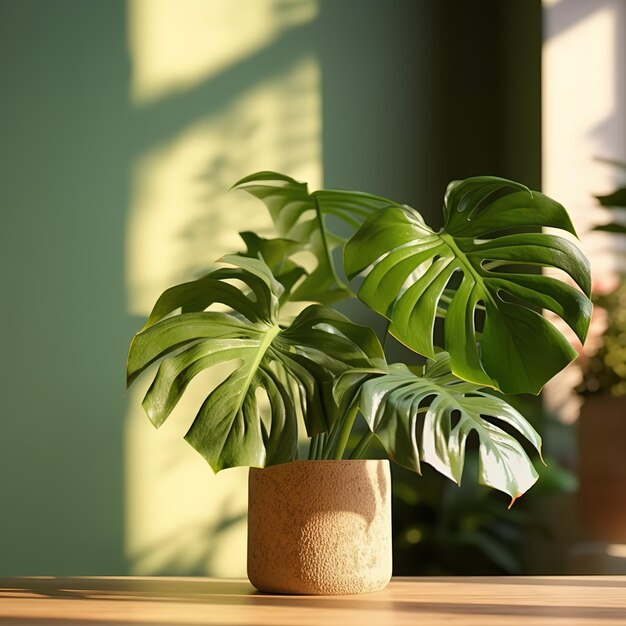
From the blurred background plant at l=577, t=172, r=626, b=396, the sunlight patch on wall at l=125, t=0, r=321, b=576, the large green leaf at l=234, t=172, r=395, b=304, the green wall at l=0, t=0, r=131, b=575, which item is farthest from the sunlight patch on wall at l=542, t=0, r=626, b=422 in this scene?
the green wall at l=0, t=0, r=131, b=575

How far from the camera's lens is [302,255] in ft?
6.52

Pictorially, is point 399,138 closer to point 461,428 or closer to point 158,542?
point 158,542

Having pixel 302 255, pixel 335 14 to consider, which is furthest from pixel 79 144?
pixel 335 14

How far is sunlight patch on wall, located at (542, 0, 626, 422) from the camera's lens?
6.72 ft

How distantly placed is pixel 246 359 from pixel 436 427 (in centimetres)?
23

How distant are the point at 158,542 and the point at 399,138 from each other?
1.06 meters

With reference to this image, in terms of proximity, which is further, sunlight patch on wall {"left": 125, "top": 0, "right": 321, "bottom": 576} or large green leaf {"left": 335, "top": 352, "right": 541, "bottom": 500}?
sunlight patch on wall {"left": 125, "top": 0, "right": 321, "bottom": 576}

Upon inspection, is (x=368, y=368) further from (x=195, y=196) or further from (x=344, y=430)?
(x=195, y=196)

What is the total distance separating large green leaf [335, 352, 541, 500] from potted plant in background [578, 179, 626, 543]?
0.84 metres

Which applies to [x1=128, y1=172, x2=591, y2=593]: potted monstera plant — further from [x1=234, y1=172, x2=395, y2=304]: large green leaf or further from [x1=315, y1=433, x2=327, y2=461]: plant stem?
[x1=234, y1=172, x2=395, y2=304]: large green leaf

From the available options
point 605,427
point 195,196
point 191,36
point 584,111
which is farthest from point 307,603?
point 584,111

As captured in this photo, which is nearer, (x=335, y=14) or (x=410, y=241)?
(x=410, y=241)

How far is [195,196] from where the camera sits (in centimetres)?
195

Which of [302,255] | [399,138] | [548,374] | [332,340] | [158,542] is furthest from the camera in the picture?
[399,138]
